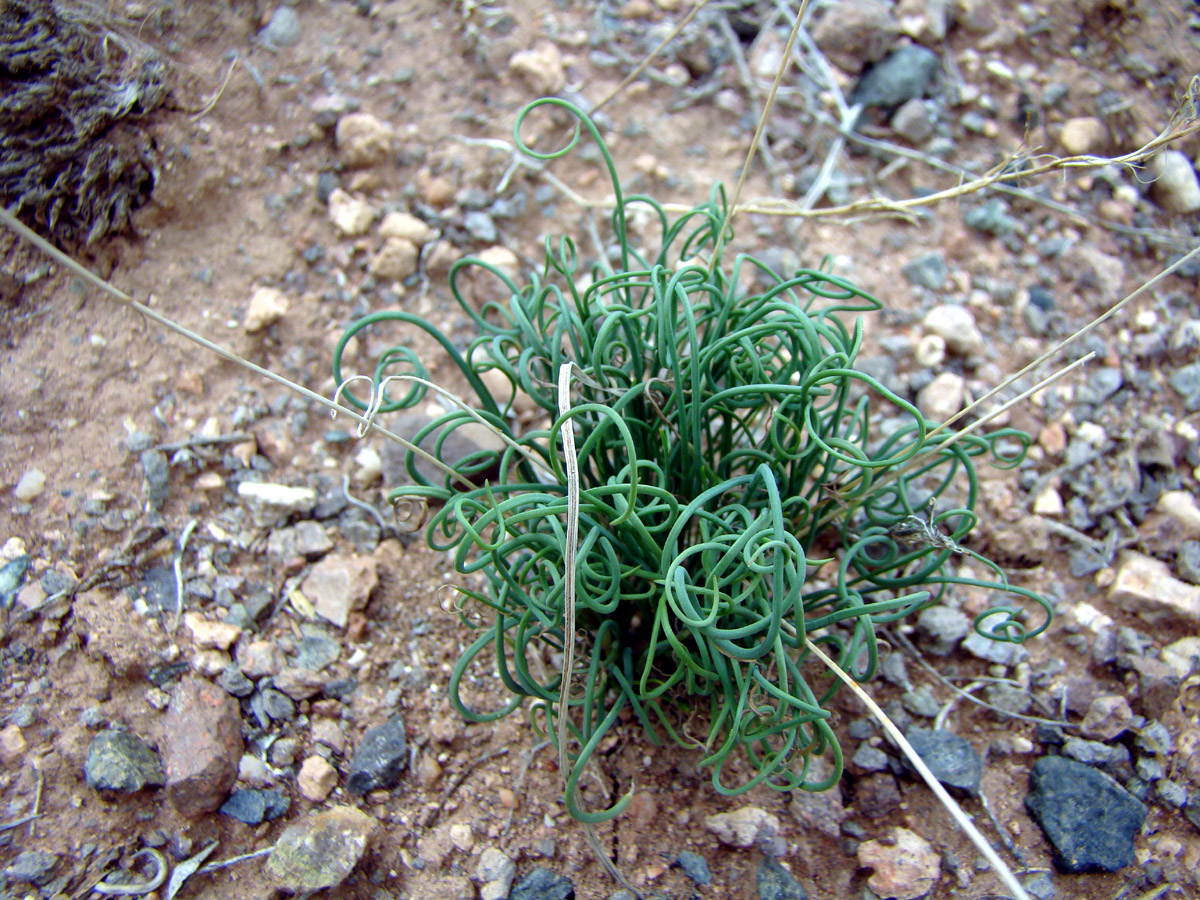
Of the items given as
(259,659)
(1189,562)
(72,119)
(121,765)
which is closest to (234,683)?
(259,659)

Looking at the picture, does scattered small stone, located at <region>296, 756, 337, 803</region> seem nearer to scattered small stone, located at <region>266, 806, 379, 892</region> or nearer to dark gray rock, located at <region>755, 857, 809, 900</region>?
scattered small stone, located at <region>266, 806, 379, 892</region>

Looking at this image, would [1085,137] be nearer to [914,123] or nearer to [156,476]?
[914,123]

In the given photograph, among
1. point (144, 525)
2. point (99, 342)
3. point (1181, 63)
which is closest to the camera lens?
point (144, 525)

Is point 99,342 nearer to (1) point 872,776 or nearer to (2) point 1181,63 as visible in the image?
(1) point 872,776

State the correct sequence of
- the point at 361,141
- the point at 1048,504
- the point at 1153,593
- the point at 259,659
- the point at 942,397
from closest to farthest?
the point at 259,659
the point at 1153,593
the point at 1048,504
the point at 942,397
the point at 361,141

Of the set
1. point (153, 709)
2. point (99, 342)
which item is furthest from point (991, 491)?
point (99, 342)

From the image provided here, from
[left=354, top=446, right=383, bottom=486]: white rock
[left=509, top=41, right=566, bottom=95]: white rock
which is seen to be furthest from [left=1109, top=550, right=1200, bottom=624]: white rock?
[left=509, top=41, right=566, bottom=95]: white rock

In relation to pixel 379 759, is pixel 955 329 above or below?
above
